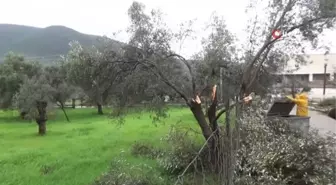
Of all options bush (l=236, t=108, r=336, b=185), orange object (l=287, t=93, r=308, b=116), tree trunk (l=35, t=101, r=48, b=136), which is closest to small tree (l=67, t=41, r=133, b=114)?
bush (l=236, t=108, r=336, b=185)

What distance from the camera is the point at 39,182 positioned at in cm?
1032

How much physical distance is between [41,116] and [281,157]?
1812 cm

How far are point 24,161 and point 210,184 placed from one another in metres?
7.72

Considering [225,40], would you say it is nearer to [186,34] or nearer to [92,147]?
[186,34]

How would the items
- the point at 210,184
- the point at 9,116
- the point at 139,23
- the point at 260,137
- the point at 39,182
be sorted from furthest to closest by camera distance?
the point at 9,116
the point at 139,23
the point at 39,182
the point at 260,137
the point at 210,184

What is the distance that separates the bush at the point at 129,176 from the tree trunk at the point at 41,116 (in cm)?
1409

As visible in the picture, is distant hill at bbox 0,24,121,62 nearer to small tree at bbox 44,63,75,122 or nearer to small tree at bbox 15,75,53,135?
small tree at bbox 44,63,75,122

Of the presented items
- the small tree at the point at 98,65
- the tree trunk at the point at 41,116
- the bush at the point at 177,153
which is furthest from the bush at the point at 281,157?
the tree trunk at the point at 41,116

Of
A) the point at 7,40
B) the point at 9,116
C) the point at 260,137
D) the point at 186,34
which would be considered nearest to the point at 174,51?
the point at 186,34

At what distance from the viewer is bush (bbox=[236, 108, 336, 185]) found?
7.52 m

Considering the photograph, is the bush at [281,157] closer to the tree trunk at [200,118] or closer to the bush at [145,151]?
the tree trunk at [200,118]

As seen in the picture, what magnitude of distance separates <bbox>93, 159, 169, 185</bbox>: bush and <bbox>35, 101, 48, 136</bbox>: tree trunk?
1409 cm

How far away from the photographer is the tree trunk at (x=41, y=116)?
74.0ft

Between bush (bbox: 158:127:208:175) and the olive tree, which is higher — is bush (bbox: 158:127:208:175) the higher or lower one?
the lower one
